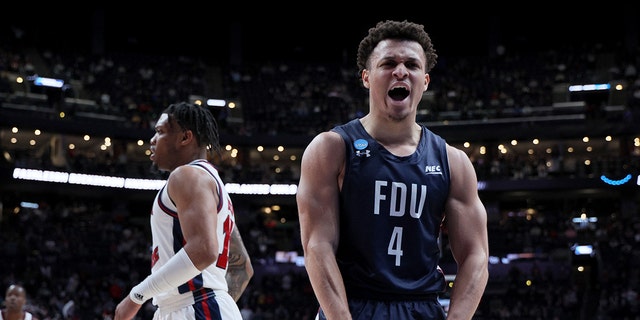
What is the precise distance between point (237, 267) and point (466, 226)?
213 centimetres

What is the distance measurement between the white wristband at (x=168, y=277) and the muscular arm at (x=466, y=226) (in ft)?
4.99

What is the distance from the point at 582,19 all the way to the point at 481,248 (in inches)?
1804

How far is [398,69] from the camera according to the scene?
3.83 metres

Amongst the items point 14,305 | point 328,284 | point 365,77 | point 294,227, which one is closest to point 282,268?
point 294,227

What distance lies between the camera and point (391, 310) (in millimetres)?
3682

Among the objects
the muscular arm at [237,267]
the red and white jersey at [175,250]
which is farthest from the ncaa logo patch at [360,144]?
the muscular arm at [237,267]

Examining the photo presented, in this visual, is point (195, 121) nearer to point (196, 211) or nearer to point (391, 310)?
point (196, 211)

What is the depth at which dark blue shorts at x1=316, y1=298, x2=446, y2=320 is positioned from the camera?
3.66m

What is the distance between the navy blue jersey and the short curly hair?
0.47 m

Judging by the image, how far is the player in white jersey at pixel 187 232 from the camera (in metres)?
4.78

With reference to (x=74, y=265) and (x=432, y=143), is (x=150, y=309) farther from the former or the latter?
(x=432, y=143)

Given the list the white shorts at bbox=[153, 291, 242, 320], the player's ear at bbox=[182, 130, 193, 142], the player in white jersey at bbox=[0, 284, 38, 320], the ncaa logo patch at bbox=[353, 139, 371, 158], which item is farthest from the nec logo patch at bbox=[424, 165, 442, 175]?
the player in white jersey at bbox=[0, 284, 38, 320]

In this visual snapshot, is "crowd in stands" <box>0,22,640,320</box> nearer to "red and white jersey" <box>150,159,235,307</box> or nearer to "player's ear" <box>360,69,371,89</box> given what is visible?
"red and white jersey" <box>150,159,235,307</box>

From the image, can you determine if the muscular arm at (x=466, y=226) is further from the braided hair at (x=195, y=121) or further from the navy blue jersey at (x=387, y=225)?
the braided hair at (x=195, y=121)
